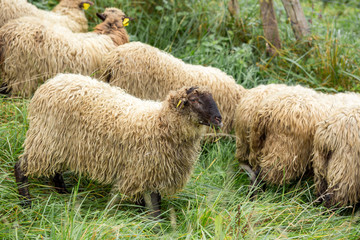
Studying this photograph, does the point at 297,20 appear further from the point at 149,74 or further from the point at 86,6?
the point at 86,6

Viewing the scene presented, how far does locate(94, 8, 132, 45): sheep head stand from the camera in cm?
607

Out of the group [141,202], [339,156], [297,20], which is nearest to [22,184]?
[141,202]

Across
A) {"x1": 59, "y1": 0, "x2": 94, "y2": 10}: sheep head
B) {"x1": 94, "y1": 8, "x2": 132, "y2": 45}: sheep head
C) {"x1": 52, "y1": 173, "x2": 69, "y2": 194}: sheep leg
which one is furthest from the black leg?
{"x1": 59, "y1": 0, "x2": 94, "y2": 10}: sheep head

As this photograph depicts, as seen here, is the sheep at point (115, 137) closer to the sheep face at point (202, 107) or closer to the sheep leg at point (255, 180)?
the sheep face at point (202, 107)

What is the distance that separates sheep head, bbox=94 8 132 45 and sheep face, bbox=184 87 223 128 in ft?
8.88

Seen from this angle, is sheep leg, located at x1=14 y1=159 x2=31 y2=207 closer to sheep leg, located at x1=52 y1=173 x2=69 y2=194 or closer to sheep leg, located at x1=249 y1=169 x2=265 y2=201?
sheep leg, located at x1=52 y1=173 x2=69 y2=194

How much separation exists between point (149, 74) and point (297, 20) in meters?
2.89

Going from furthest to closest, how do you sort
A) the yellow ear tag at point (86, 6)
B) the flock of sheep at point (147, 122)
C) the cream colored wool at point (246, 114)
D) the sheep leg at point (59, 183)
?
the yellow ear tag at point (86, 6), the cream colored wool at point (246, 114), the sheep leg at point (59, 183), the flock of sheep at point (147, 122)

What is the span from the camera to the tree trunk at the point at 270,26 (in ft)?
22.4

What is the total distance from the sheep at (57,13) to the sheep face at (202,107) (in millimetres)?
3173

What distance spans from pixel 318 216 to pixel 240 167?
1.10 meters

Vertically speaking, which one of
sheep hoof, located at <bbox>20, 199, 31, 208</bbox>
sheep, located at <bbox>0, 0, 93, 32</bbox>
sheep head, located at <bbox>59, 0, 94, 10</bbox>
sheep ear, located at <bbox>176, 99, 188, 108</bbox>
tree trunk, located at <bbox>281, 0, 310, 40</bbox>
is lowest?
sheep hoof, located at <bbox>20, 199, 31, 208</bbox>

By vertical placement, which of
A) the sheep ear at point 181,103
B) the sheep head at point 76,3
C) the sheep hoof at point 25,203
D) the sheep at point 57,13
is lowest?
the sheep hoof at point 25,203

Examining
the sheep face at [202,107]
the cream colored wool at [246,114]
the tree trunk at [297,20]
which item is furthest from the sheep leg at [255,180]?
the tree trunk at [297,20]
